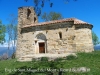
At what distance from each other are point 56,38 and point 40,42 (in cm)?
286

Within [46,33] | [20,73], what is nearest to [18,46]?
[46,33]

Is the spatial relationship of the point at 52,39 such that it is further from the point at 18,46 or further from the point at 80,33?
the point at 18,46

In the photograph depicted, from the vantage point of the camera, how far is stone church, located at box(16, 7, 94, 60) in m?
20.0

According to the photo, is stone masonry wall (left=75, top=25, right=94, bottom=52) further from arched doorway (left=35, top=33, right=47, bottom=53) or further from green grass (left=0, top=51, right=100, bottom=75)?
arched doorway (left=35, top=33, right=47, bottom=53)

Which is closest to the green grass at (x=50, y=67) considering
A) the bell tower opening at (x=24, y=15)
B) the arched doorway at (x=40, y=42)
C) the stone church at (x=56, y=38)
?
the stone church at (x=56, y=38)

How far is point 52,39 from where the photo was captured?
20.9 m

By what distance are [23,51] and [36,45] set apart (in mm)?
2075

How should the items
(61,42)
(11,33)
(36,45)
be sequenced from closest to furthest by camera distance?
(61,42) < (36,45) < (11,33)

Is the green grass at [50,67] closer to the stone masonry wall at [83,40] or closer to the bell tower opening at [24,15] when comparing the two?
the stone masonry wall at [83,40]

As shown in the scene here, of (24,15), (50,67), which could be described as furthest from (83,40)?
(24,15)

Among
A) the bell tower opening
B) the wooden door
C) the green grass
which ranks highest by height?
the bell tower opening

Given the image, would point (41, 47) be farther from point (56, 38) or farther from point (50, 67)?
point (50, 67)

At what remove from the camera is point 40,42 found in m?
22.5

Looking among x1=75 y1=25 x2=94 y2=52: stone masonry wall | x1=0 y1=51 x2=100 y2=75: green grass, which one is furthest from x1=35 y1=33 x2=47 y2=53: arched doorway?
x1=0 y1=51 x2=100 y2=75: green grass
